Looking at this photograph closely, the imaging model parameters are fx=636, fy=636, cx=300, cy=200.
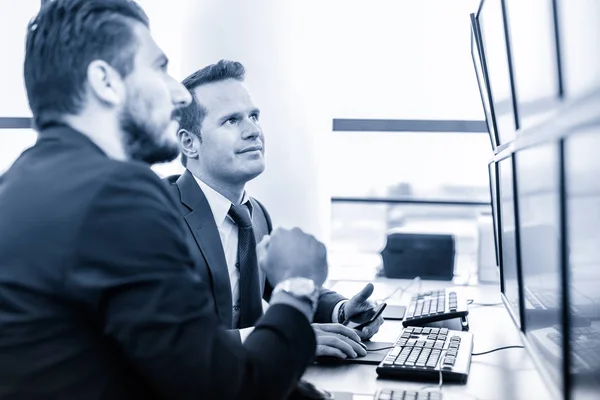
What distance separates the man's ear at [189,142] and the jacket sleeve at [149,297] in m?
1.08

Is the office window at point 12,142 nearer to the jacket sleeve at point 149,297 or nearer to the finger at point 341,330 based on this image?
the finger at point 341,330

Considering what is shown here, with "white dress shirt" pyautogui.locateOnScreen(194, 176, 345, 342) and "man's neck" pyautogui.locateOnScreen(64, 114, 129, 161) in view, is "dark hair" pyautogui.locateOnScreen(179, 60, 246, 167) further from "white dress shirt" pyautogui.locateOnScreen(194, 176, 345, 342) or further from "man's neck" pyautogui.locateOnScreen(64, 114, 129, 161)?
"man's neck" pyautogui.locateOnScreen(64, 114, 129, 161)

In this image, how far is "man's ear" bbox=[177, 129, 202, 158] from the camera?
1.89m

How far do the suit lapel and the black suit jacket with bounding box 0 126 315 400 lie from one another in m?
0.75

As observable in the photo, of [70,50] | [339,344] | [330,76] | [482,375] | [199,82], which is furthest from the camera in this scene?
[330,76]

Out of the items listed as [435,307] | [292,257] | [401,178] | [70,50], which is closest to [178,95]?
[70,50]

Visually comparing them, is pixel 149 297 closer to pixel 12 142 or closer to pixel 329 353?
pixel 329 353

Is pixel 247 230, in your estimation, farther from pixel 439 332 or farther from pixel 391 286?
pixel 391 286

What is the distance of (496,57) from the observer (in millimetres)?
1467

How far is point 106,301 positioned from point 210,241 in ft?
2.84

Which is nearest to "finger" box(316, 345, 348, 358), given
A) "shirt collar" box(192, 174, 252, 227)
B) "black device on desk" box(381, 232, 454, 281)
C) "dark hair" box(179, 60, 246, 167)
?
"shirt collar" box(192, 174, 252, 227)

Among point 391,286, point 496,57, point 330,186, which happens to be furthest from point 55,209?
point 330,186

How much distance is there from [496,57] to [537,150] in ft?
1.84

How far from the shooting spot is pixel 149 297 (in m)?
0.77
